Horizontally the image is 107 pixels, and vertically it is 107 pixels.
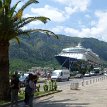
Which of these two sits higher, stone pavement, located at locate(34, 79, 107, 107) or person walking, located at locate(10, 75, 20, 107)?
person walking, located at locate(10, 75, 20, 107)

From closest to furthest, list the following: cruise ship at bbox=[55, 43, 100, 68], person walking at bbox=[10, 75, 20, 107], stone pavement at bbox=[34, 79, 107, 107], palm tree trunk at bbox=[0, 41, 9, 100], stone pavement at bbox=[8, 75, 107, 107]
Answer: person walking at bbox=[10, 75, 20, 107]
stone pavement at bbox=[34, 79, 107, 107]
stone pavement at bbox=[8, 75, 107, 107]
palm tree trunk at bbox=[0, 41, 9, 100]
cruise ship at bbox=[55, 43, 100, 68]

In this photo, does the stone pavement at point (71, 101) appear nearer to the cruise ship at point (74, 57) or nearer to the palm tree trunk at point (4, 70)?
the palm tree trunk at point (4, 70)

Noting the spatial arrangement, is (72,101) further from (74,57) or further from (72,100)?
(74,57)

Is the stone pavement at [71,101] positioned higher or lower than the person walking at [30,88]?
lower

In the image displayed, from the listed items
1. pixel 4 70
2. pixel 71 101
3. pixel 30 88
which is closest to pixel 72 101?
pixel 71 101

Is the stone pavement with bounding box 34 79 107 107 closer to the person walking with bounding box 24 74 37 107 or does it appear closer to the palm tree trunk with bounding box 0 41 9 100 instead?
the palm tree trunk with bounding box 0 41 9 100

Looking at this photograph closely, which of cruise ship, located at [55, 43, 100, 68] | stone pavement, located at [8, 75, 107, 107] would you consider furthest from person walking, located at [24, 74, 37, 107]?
cruise ship, located at [55, 43, 100, 68]

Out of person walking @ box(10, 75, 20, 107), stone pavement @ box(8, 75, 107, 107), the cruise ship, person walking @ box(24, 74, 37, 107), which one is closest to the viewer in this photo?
person walking @ box(24, 74, 37, 107)

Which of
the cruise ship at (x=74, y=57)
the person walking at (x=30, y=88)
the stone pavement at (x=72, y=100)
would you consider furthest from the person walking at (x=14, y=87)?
the cruise ship at (x=74, y=57)

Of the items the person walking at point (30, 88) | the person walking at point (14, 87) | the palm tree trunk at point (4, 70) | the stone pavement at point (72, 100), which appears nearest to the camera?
the person walking at point (30, 88)

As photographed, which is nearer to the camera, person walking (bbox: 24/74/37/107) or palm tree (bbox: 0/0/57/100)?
person walking (bbox: 24/74/37/107)

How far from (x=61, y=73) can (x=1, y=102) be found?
47.9 metres

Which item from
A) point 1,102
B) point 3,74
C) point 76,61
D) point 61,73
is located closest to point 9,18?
point 3,74

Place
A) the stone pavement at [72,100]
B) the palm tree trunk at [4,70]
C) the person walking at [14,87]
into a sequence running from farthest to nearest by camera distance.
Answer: the palm tree trunk at [4,70], the stone pavement at [72,100], the person walking at [14,87]
